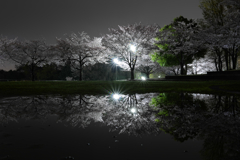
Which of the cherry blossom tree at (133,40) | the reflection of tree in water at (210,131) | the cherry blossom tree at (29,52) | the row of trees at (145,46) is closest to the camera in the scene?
the reflection of tree in water at (210,131)

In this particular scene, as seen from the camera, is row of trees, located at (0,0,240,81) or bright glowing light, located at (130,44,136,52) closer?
row of trees, located at (0,0,240,81)

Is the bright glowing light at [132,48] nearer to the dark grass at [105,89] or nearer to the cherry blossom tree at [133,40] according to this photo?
the cherry blossom tree at [133,40]

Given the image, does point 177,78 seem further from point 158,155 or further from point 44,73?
point 44,73

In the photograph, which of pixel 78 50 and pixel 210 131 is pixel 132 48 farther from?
pixel 210 131

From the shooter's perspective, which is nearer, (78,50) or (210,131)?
(210,131)

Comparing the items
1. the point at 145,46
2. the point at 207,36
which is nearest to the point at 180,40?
the point at 207,36

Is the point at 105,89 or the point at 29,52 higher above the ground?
the point at 29,52

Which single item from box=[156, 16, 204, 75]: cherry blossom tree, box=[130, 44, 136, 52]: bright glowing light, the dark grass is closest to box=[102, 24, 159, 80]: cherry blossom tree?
box=[130, 44, 136, 52]: bright glowing light

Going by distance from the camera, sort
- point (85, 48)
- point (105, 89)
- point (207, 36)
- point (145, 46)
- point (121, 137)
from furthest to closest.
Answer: point (85, 48) → point (145, 46) → point (207, 36) → point (105, 89) → point (121, 137)

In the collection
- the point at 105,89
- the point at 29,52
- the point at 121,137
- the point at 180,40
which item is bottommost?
the point at 121,137

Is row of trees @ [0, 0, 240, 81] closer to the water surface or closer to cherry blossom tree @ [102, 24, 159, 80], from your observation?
cherry blossom tree @ [102, 24, 159, 80]

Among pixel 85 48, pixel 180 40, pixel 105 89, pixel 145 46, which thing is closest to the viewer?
pixel 105 89

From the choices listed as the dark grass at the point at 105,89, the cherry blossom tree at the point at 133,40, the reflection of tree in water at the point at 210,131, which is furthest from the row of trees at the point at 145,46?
the reflection of tree in water at the point at 210,131

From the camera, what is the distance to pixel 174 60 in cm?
3988
